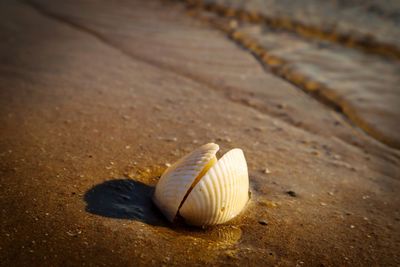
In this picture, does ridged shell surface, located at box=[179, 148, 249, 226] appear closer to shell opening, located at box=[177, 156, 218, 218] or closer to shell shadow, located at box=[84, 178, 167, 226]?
shell opening, located at box=[177, 156, 218, 218]

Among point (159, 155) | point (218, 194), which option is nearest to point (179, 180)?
point (218, 194)

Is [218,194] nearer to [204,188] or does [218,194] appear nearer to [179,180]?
[204,188]

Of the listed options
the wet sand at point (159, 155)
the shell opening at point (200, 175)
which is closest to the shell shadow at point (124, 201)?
the wet sand at point (159, 155)

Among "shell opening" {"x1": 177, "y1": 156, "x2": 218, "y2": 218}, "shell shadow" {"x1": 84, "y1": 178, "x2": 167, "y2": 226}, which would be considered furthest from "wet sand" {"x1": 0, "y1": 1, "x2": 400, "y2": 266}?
"shell opening" {"x1": 177, "y1": 156, "x2": 218, "y2": 218}

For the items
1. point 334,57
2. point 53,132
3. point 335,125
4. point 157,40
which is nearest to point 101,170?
point 53,132

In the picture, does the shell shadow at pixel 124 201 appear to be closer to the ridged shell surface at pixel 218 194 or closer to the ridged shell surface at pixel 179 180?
the ridged shell surface at pixel 179 180

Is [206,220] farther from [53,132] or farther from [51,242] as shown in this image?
[53,132]
